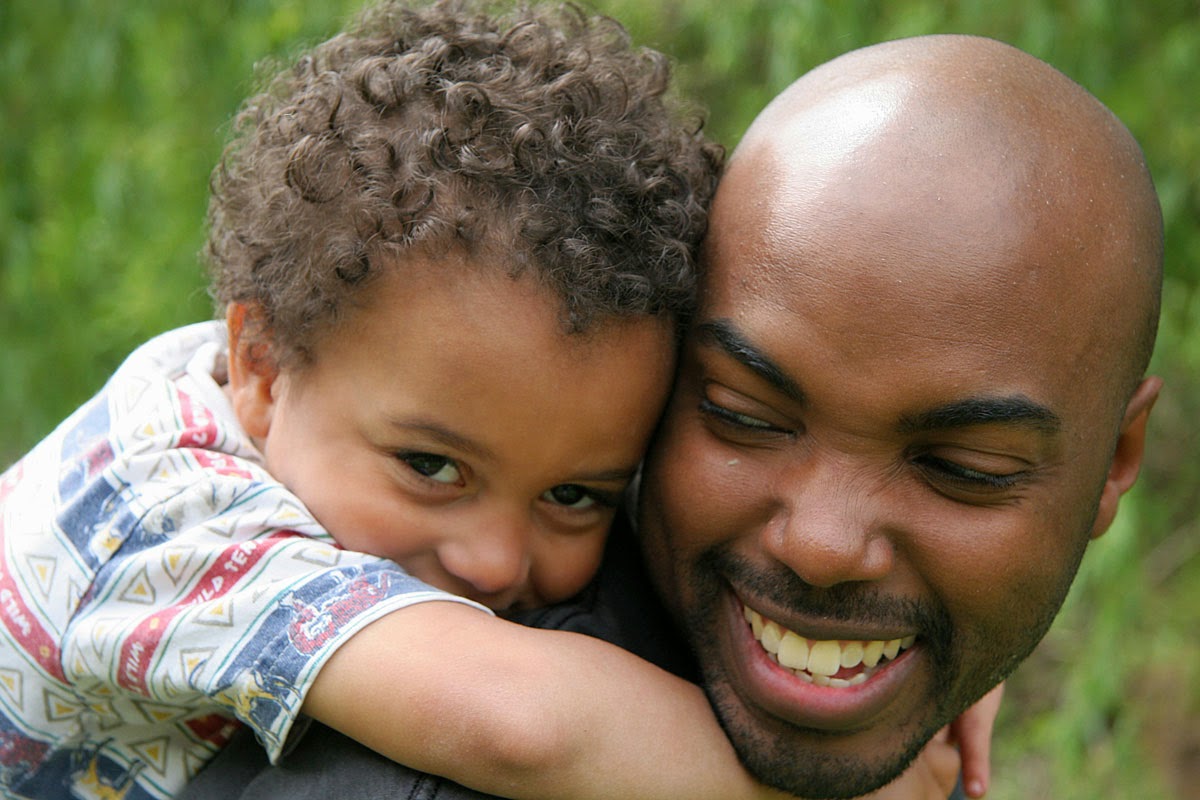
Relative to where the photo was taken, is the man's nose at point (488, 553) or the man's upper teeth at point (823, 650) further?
the man's nose at point (488, 553)

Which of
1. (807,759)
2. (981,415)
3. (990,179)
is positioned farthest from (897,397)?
(807,759)

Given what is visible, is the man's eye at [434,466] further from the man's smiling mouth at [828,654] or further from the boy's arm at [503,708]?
the man's smiling mouth at [828,654]

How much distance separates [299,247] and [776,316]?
0.77 m

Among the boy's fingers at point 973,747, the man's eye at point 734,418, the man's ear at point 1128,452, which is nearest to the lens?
the man's eye at point 734,418

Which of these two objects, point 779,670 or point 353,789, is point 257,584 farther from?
point 779,670

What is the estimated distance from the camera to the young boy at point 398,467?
5.68 feet

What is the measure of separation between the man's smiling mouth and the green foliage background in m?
1.86

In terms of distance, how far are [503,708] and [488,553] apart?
1.22 ft

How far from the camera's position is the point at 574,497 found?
2.12m

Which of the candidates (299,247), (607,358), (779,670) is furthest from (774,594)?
(299,247)

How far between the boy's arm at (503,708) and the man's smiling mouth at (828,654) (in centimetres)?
20

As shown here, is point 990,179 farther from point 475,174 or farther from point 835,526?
point 475,174

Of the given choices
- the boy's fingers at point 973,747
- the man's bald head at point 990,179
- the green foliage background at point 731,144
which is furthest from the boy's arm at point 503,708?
the green foliage background at point 731,144

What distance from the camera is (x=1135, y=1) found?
11.6ft
